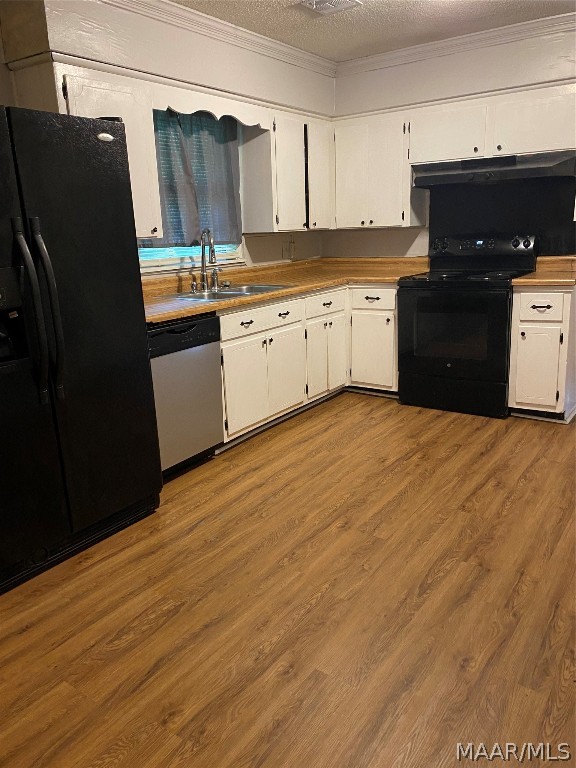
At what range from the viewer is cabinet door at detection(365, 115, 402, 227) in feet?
14.6

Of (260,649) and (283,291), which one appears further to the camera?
(283,291)

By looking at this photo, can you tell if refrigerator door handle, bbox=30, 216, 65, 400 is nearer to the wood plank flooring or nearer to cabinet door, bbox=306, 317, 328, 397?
the wood plank flooring

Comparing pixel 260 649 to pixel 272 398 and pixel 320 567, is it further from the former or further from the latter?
pixel 272 398

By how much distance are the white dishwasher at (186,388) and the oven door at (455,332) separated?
5.05 ft

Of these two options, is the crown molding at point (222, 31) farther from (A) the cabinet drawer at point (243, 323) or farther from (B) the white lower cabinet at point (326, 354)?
(B) the white lower cabinet at point (326, 354)

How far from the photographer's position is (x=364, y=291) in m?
4.42

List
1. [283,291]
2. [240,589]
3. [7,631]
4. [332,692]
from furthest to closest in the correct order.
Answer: [283,291] < [240,589] < [7,631] < [332,692]

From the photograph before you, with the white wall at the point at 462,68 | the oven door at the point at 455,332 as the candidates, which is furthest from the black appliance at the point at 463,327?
the white wall at the point at 462,68

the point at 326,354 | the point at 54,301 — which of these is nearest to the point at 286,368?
the point at 326,354

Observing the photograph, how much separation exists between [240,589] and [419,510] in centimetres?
99

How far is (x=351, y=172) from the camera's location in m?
4.70

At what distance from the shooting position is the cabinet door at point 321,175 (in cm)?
454

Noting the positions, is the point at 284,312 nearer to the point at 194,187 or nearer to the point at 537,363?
the point at 194,187

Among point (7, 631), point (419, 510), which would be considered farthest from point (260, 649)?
point (419, 510)
